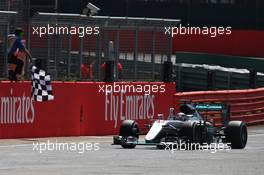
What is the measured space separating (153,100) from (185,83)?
1350 centimetres

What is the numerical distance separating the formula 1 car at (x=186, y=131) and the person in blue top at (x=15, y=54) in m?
3.36

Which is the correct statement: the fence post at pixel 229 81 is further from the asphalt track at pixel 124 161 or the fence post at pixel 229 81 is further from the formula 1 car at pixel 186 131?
the formula 1 car at pixel 186 131

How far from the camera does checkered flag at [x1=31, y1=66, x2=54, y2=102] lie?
2136 cm

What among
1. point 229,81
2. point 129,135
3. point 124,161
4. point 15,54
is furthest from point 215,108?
point 229,81

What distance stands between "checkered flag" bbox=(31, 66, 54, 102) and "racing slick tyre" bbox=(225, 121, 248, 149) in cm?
426

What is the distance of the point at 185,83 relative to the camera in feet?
125

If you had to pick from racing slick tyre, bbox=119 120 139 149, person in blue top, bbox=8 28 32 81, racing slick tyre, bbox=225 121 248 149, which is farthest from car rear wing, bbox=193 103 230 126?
person in blue top, bbox=8 28 32 81

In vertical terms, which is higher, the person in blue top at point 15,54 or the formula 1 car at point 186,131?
the person in blue top at point 15,54

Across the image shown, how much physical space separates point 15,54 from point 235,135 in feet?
17.2

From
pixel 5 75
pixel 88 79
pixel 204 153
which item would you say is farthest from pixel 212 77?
pixel 204 153

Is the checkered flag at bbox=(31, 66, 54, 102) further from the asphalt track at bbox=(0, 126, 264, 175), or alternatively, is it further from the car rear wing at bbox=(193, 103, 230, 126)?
the car rear wing at bbox=(193, 103, 230, 126)

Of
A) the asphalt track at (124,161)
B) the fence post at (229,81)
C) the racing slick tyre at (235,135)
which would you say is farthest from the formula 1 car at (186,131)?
the fence post at (229,81)

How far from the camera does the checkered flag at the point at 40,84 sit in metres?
21.4

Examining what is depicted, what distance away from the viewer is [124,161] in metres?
15.5
